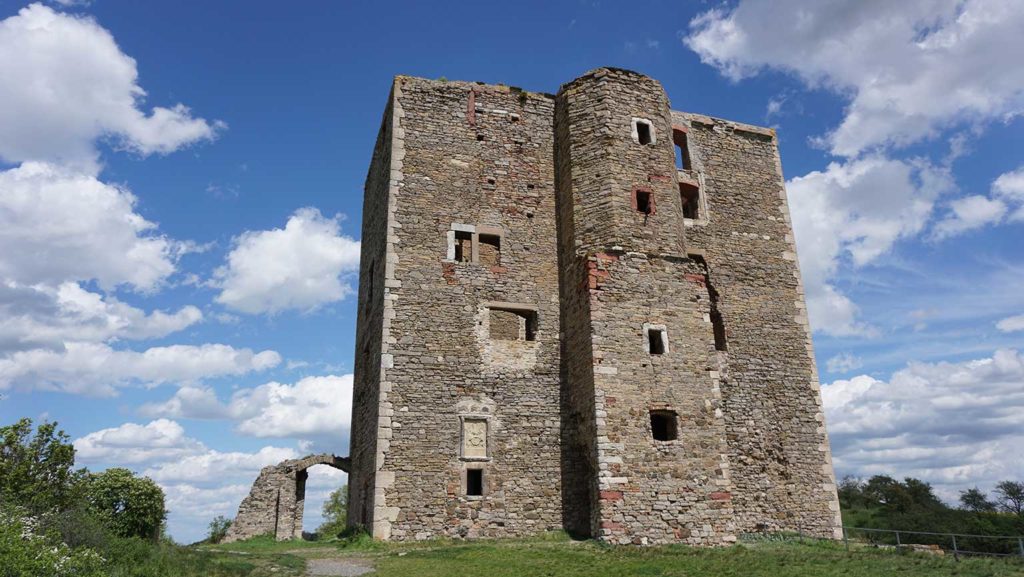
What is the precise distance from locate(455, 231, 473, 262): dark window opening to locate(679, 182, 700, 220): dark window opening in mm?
6153

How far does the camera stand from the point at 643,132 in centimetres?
1806

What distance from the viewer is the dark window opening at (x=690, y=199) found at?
19.5 metres

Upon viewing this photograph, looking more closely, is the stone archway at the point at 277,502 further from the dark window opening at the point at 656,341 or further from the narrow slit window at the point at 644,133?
the narrow slit window at the point at 644,133

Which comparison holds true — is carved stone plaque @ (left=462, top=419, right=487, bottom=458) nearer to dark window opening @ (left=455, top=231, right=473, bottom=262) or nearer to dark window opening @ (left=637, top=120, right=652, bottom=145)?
dark window opening @ (left=455, top=231, right=473, bottom=262)

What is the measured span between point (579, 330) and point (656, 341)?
173 centimetres

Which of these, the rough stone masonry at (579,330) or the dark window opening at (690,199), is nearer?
the rough stone masonry at (579,330)

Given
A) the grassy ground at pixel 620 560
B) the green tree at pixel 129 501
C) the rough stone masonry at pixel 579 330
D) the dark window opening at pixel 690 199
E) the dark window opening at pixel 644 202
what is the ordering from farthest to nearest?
the dark window opening at pixel 690 199 < the dark window opening at pixel 644 202 < the rough stone masonry at pixel 579 330 < the green tree at pixel 129 501 < the grassy ground at pixel 620 560

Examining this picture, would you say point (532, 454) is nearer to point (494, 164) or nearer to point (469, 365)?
point (469, 365)

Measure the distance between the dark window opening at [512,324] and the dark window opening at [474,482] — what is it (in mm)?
3161

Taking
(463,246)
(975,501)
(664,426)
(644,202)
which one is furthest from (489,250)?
(975,501)

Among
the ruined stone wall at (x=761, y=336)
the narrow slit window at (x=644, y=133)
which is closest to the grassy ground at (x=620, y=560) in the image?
the ruined stone wall at (x=761, y=336)

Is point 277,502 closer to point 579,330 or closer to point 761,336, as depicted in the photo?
point 579,330

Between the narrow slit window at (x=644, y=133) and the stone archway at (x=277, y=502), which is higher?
the narrow slit window at (x=644, y=133)

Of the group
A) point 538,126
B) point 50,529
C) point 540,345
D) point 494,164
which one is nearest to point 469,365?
point 540,345
